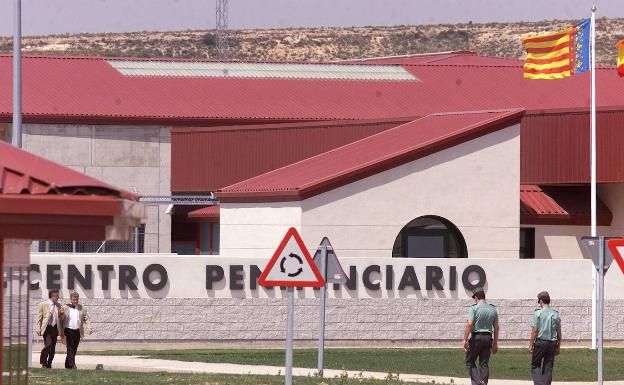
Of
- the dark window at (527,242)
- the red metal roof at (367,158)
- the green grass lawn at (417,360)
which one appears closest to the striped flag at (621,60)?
the red metal roof at (367,158)

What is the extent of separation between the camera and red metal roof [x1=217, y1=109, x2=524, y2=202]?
122ft

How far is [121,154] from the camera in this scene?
177 feet

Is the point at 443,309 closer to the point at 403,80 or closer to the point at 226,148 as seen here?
the point at 226,148

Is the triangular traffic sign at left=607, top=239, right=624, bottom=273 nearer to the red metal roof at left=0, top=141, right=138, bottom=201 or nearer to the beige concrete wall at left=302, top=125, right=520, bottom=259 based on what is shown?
the red metal roof at left=0, top=141, right=138, bottom=201

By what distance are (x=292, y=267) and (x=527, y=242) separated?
86.9ft

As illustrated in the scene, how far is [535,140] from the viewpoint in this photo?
4334 cm

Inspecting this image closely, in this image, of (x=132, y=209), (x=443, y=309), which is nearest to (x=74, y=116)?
(x=443, y=309)

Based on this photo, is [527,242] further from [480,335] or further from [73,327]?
[480,335]

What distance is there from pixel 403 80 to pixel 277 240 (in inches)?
891

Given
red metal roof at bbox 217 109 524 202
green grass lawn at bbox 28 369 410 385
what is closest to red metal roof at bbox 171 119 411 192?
red metal roof at bbox 217 109 524 202

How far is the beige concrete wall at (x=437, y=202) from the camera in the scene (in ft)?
122

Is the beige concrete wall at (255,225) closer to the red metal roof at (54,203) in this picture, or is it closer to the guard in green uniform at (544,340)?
the guard in green uniform at (544,340)

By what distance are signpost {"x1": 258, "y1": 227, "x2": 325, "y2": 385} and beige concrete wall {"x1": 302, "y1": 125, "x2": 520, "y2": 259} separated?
19500mm

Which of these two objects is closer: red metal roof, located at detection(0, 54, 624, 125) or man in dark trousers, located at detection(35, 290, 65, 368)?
man in dark trousers, located at detection(35, 290, 65, 368)
